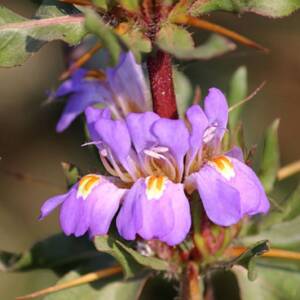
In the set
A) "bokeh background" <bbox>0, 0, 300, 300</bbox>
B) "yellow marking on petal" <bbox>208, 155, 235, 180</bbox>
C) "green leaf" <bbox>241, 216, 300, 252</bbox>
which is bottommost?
"bokeh background" <bbox>0, 0, 300, 300</bbox>

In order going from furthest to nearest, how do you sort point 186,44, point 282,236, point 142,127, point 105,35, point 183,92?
point 183,92
point 282,236
point 142,127
point 186,44
point 105,35

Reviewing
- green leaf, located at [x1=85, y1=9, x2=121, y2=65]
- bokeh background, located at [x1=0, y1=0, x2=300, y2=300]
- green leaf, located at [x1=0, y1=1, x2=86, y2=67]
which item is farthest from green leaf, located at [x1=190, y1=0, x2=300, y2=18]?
bokeh background, located at [x1=0, y1=0, x2=300, y2=300]

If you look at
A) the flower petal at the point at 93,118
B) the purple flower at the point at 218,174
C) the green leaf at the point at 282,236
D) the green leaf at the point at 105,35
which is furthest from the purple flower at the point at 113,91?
the green leaf at the point at 105,35

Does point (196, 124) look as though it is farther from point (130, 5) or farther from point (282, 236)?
point (282, 236)

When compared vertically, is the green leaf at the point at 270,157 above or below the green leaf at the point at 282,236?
above

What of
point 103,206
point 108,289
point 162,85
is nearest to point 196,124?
point 162,85

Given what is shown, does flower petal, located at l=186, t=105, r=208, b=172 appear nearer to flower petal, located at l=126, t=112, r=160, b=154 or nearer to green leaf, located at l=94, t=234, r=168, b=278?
flower petal, located at l=126, t=112, r=160, b=154

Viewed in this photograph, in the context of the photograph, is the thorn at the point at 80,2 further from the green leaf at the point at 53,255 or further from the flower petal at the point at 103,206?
the green leaf at the point at 53,255
